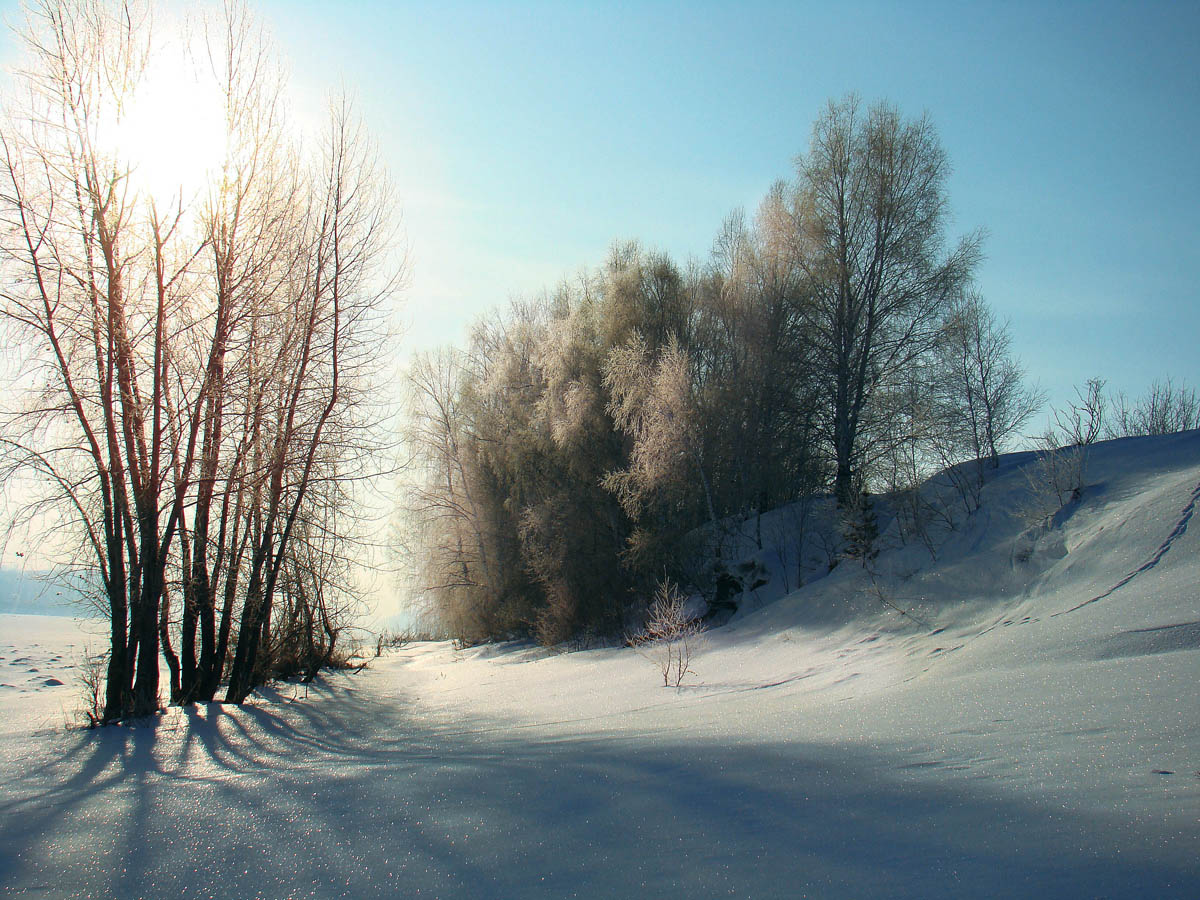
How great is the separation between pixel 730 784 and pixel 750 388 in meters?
15.4

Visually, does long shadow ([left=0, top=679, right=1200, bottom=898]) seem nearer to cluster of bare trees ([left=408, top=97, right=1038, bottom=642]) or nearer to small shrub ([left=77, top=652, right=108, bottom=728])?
small shrub ([left=77, top=652, right=108, bottom=728])

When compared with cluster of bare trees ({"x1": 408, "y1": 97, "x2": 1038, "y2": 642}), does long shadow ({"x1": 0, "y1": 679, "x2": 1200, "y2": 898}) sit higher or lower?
lower

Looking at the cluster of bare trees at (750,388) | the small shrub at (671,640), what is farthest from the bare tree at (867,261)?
the small shrub at (671,640)

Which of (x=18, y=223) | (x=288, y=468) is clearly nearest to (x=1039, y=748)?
(x=288, y=468)

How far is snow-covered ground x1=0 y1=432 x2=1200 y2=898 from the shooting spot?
2.22m

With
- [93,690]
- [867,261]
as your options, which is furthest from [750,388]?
[93,690]

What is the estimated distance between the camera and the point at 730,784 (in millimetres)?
3068

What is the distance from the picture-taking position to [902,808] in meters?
2.62

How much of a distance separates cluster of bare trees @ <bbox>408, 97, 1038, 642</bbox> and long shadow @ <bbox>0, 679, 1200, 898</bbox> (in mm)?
13447

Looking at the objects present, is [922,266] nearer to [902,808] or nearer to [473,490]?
[473,490]

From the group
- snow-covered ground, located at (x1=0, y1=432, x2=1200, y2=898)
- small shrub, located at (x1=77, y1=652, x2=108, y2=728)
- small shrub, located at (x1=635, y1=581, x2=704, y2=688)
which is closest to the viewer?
snow-covered ground, located at (x1=0, y1=432, x2=1200, y2=898)

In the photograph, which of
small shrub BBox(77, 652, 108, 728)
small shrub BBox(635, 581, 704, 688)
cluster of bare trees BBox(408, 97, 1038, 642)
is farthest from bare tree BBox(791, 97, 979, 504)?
small shrub BBox(77, 652, 108, 728)

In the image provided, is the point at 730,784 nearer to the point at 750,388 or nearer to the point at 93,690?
the point at 93,690

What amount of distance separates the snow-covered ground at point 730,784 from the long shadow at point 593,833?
0.01 m
